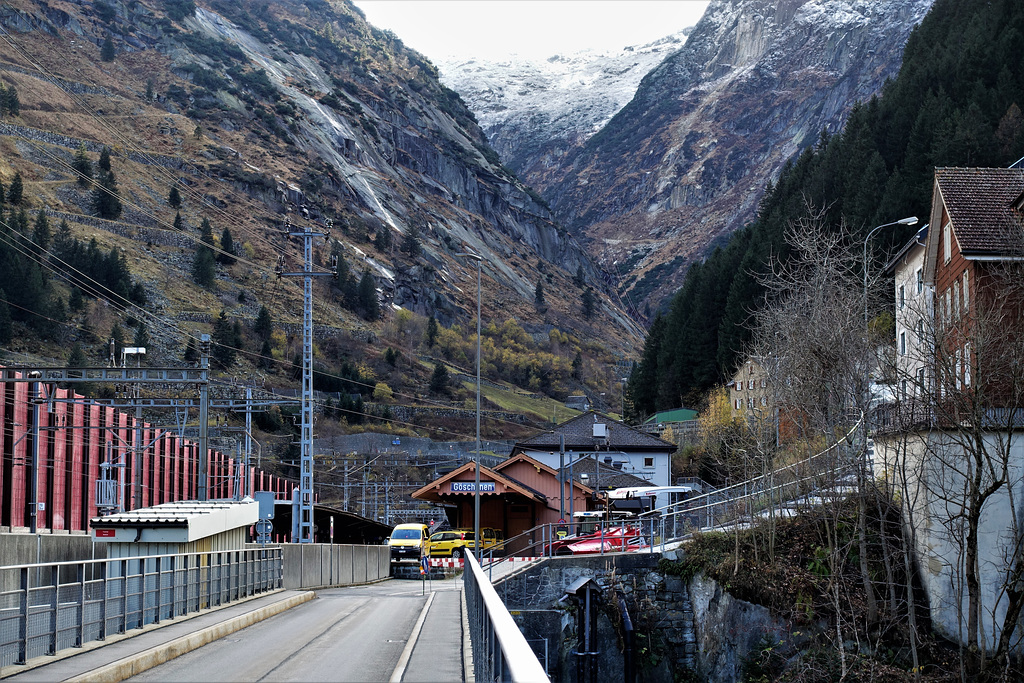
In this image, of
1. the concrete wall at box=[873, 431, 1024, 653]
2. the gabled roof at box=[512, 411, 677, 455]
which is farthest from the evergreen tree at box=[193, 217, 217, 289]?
the concrete wall at box=[873, 431, 1024, 653]

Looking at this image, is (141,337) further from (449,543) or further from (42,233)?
(449,543)

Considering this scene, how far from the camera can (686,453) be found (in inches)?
2901

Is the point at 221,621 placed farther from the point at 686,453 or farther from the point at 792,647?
the point at 686,453

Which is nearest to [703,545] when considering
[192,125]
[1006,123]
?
[1006,123]

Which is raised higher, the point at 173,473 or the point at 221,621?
the point at 173,473

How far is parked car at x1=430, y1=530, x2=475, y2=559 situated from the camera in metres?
54.5

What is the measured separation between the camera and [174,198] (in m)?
152

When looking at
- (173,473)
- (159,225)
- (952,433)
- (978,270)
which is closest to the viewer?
(952,433)

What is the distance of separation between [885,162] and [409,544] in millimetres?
48177

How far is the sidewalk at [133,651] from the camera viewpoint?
507 inches

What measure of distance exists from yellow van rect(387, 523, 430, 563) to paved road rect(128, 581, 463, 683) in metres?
24.0

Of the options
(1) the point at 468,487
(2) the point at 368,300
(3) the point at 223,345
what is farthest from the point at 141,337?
(1) the point at 468,487

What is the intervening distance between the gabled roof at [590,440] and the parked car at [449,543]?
48.2ft

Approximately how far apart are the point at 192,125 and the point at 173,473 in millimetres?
131063
